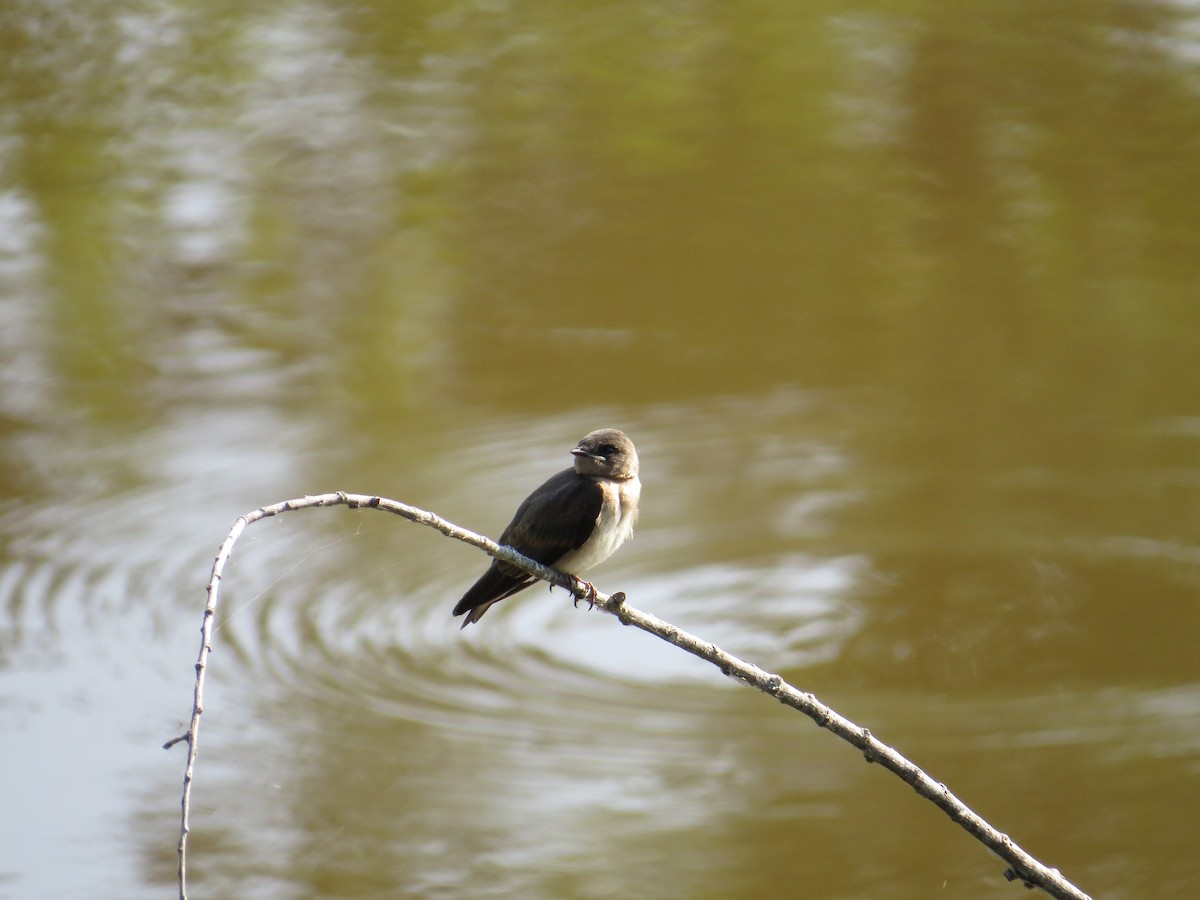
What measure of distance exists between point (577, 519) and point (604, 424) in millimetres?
3786

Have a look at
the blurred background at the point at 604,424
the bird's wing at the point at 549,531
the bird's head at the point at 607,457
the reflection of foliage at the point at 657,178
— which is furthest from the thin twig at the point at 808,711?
the reflection of foliage at the point at 657,178

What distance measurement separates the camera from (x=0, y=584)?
7457 mm

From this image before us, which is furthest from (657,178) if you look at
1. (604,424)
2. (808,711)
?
(808,711)

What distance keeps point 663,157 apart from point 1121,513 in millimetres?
4297

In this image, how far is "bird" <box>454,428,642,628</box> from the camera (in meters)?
4.61

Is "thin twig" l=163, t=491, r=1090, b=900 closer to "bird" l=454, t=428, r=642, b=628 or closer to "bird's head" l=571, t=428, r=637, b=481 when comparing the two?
"bird" l=454, t=428, r=642, b=628

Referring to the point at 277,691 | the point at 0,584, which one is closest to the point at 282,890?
the point at 277,691

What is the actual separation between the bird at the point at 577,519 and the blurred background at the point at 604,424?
156 cm

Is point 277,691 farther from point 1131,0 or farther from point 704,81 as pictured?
point 1131,0

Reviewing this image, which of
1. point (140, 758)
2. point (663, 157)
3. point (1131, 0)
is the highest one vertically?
point (1131, 0)

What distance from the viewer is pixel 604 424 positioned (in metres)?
8.40

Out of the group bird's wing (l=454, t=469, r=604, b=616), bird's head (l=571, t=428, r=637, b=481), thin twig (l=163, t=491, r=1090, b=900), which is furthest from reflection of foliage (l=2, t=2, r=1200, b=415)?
thin twig (l=163, t=491, r=1090, b=900)

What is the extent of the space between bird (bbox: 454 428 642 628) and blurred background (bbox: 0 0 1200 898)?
1.56 meters

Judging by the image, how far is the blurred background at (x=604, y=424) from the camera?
5.99 m
